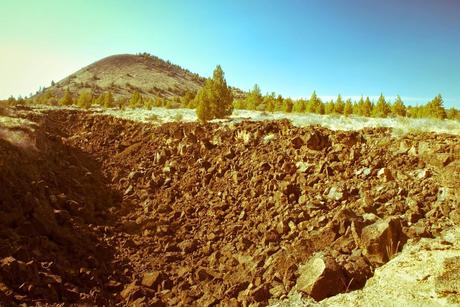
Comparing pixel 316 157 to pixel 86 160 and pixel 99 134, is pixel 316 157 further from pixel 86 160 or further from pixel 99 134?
pixel 99 134

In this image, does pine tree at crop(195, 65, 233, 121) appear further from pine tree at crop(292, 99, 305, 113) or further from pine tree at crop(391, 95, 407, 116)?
pine tree at crop(391, 95, 407, 116)

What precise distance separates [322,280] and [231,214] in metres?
4.95

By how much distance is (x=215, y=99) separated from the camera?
2756 centimetres

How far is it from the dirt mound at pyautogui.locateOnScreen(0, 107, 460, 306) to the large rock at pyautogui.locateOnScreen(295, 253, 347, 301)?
0.10 ft

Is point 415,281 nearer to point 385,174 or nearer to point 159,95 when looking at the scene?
point 385,174

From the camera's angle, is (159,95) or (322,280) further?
(159,95)

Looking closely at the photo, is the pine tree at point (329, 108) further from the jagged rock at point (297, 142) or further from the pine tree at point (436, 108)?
the jagged rock at point (297, 142)

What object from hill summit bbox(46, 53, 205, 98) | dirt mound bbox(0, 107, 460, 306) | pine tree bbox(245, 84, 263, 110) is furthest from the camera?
hill summit bbox(46, 53, 205, 98)

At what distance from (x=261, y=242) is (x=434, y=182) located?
5.93m

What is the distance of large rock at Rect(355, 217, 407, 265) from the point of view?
9.88 meters

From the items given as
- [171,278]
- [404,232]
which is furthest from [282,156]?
[171,278]

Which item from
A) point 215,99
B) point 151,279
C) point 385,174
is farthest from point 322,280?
point 215,99

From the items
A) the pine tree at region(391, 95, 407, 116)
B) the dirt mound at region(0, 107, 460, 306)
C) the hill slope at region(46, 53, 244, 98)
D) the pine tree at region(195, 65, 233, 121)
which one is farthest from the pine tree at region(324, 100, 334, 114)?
the hill slope at region(46, 53, 244, 98)

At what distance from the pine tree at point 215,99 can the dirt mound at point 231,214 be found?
671cm
